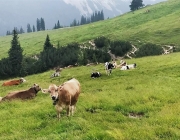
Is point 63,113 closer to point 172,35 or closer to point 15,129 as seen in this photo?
point 15,129

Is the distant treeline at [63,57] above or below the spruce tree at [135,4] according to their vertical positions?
below

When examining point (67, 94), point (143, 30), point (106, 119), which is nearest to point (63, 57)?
point (143, 30)

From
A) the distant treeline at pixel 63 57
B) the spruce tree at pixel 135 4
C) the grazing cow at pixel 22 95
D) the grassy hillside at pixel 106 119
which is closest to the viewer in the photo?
the grassy hillside at pixel 106 119

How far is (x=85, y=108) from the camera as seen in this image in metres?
15.2

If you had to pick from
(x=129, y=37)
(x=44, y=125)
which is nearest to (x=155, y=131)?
(x=44, y=125)

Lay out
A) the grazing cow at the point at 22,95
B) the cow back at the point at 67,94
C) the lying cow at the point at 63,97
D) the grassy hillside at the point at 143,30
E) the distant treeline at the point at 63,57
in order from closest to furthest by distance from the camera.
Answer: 1. the lying cow at the point at 63,97
2. the cow back at the point at 67,94
3. the grazing cow at the point at 22,95
4. the distant treeline at the point at 63,57
5. the grassy hillside at the point at 143,30

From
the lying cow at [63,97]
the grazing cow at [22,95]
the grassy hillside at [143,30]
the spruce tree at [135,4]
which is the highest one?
the spruce tree at [135,4]

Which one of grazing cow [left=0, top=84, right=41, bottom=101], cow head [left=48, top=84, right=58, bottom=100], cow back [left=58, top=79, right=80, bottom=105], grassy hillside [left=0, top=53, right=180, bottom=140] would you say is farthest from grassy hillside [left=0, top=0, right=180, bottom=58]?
cow head [left=48, top=84, right=58, bottom=100]

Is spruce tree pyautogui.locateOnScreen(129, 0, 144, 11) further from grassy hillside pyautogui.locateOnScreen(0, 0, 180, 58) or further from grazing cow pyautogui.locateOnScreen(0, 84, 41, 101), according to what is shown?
grazing cow pyautogui.locateOnScreen(0, 84, 41, 101)

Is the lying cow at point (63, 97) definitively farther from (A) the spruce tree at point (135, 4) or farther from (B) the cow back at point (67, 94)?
(A) the spruce tree at point (135, 4)

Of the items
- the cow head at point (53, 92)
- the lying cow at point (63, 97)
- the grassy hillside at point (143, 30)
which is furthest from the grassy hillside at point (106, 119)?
the grassy hillside at point (143, 30)

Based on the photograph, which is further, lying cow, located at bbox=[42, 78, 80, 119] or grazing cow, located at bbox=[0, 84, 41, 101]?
grazing cow, located at bbox=[0, 84, 41, 101]

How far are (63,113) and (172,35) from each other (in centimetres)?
6415

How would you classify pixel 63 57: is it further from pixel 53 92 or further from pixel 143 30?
pixel 53 92
